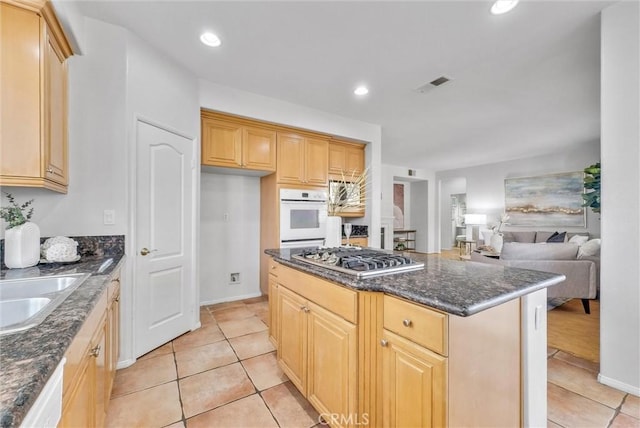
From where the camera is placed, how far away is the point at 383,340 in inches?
45.5

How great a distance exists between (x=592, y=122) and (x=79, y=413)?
6.35 m

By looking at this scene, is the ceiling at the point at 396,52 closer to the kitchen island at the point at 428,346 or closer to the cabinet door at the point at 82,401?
the kitchen island at the point at 428,346

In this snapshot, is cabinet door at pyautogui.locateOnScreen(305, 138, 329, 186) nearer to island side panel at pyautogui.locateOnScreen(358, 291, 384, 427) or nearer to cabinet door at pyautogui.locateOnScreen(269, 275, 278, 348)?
cabinet door at pyautogui.locateOnScreen(269, 275, 278, 348)

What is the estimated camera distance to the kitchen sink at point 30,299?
0.85m

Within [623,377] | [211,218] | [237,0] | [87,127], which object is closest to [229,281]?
[211,218]

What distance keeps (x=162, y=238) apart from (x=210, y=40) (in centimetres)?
172

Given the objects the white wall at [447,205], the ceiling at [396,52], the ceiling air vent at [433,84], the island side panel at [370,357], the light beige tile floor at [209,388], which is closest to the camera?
the island side panel at [370,357]

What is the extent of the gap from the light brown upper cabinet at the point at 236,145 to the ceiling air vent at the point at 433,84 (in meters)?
1.80

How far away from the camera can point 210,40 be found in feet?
7.30

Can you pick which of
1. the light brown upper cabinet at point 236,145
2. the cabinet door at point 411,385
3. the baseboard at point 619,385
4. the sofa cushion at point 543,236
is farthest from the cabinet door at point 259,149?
the sofa cushion at point 543,236

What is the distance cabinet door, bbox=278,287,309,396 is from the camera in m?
1.60

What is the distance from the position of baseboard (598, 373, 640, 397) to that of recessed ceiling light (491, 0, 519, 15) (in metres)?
2.58

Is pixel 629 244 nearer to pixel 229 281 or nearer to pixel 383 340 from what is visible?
pixel 383 340

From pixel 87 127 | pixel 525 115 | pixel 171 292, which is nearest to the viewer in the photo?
pixel 87 127
